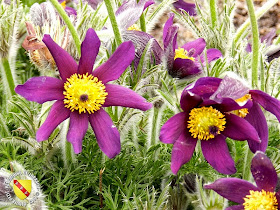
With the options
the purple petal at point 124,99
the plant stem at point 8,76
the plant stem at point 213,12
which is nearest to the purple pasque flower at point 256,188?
the purple petal at point 124,99

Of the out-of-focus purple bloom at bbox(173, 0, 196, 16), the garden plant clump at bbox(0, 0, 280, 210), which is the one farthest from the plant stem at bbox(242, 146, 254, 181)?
the out-of-focus purple bloom at bbox(173, 0, 196, 16)

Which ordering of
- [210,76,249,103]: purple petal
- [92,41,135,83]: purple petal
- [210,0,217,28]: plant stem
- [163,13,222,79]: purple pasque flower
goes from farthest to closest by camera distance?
[210,0,217,28]: plant stem, [163,13,222,79]: purple pasque flower, [92,41,135,83]: purple petal, [210,76,249,103]: purple petal

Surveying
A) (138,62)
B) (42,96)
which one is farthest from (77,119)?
(138,62)

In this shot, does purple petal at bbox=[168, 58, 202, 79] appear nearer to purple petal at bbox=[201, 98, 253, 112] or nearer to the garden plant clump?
the garden plant clump

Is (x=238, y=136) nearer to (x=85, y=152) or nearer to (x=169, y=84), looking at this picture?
(x=169, y=84)

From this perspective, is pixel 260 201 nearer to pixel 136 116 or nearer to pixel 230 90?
pixel 230 90

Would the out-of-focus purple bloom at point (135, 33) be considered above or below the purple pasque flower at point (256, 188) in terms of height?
above

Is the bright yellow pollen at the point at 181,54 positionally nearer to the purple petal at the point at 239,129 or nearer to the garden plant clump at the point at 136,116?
the garden plant clump at the point at 136,116
